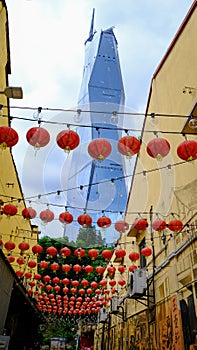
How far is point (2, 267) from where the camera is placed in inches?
327

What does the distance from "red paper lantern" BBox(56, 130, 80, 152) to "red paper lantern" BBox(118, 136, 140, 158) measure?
81 centimetres

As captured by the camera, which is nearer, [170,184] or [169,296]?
[169,296]

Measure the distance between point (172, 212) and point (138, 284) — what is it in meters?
2.94

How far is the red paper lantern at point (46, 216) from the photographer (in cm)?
743

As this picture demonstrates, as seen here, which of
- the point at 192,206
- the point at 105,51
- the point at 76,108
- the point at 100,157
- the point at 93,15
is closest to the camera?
the point at 100,157

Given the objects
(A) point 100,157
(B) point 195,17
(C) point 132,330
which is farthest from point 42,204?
(C) point 132,330

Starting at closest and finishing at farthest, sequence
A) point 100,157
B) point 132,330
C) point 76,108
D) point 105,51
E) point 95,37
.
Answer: point 100,157 < point 76,108 < point 132,330 < point 105,51 < point 95,37

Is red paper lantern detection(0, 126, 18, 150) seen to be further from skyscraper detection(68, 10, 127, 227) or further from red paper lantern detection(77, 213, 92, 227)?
red paper lantern detection(77, 213, 92, 227)

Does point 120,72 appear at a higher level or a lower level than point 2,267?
higher

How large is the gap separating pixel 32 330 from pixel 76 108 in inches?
797

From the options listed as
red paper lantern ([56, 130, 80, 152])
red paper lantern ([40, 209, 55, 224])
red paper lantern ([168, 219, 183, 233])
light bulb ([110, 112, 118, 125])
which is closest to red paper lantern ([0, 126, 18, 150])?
red paper lantern ([56, 130, 80, 152])

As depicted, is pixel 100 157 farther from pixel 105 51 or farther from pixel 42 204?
pixel 105 51

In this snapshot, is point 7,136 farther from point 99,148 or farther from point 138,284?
point 138,284

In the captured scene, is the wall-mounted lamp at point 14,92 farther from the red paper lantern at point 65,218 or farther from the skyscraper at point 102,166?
the red paper lantern at point 65,218
